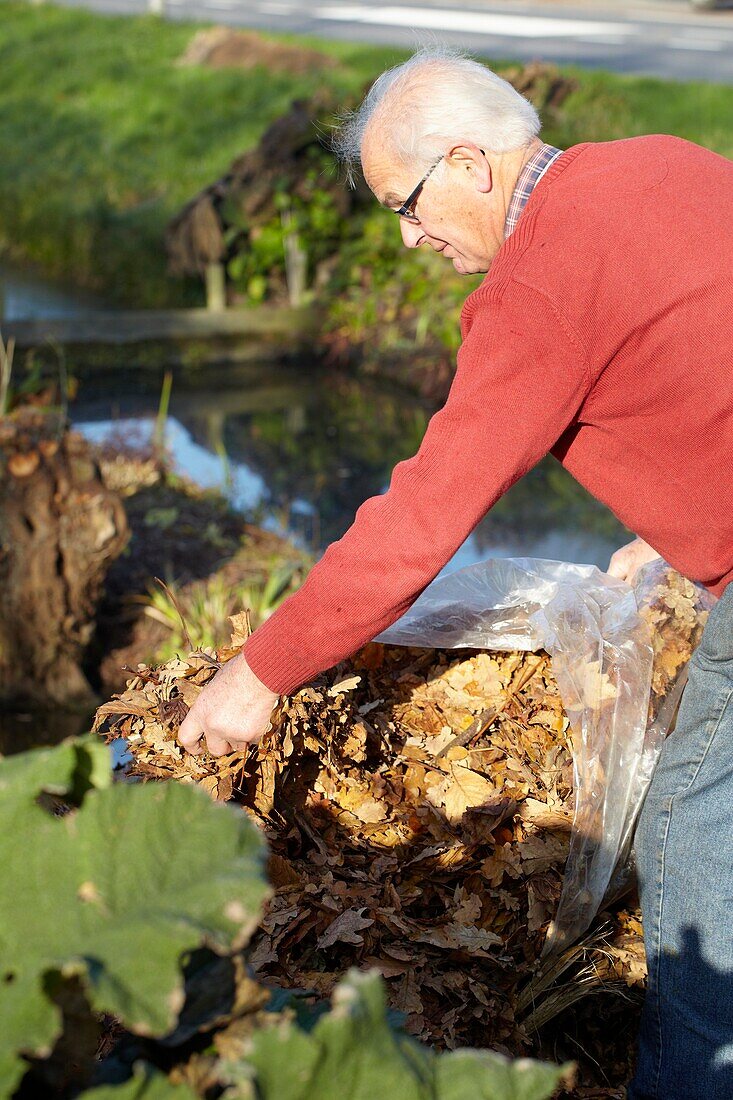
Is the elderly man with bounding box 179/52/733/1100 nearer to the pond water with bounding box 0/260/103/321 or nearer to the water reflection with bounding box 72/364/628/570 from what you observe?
the water reflection with bounding box 72/364/628/570

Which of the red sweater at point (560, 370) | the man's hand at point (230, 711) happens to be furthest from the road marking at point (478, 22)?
the man's hand at point (230, 711)

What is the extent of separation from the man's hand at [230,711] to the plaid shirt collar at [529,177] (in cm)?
100

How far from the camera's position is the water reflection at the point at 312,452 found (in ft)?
21.2

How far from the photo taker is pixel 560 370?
1936mm

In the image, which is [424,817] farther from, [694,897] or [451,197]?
[451,197]

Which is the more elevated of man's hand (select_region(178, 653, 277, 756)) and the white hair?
the white hair

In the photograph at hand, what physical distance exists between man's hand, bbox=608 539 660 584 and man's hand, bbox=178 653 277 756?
1177 mm

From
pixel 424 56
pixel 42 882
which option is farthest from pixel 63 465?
pixel 42 882

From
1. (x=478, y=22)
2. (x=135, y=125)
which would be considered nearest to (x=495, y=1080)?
(x=135, y=125)

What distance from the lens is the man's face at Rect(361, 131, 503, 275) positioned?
2.18 meters

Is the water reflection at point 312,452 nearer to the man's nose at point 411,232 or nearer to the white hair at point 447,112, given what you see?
the man's nose at point 411,232

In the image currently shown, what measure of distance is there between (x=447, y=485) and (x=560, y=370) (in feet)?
0.92

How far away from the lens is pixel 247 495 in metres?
6.89

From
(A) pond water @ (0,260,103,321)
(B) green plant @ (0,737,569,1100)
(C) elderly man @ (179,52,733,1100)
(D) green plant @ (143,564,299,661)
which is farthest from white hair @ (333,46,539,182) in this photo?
(A) pond water @ (0,260,103,321)
